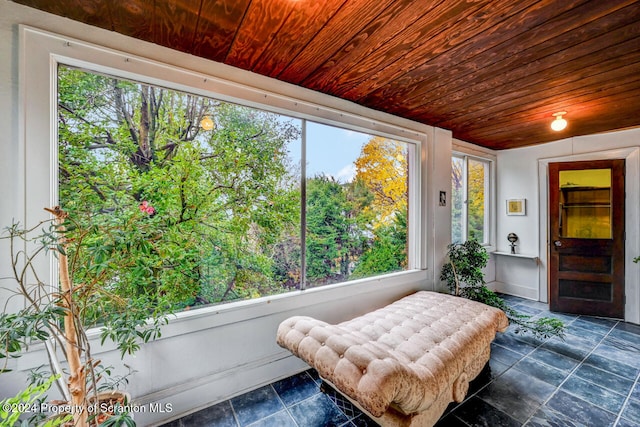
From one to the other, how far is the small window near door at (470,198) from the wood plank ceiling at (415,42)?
1.54 meters

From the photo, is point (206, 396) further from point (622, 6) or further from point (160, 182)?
point (622, 6)

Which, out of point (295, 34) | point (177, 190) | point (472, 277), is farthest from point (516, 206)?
point (177, 190)

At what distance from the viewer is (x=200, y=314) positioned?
1785mm

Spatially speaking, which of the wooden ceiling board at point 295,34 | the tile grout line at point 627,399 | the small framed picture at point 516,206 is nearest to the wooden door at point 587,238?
the small framed picture at point 516,206

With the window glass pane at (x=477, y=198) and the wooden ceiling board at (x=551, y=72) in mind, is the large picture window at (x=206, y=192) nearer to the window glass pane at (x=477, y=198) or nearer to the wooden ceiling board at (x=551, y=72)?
the wooden ceiling board at (x=551, y=72)

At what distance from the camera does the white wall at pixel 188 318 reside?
1327 millimetres

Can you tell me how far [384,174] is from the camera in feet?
9.82

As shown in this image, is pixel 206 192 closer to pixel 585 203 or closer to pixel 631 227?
pixel 585 203

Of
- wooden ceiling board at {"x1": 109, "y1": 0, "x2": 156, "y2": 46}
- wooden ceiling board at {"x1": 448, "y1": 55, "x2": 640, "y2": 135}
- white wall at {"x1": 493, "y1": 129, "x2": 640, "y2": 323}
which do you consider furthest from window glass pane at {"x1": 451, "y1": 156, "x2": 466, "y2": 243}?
wooden ceiling board at {"x1": 109, "y1": 0, "x2": 156, "y2": 46}

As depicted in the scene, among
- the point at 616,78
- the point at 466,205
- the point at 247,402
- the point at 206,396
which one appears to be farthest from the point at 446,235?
the point at 206,396

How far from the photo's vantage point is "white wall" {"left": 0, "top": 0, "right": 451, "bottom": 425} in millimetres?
1327

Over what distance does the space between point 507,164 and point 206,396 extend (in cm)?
506

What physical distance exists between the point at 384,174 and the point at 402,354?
193 cm

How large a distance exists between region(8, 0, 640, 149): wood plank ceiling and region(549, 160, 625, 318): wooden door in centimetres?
125
